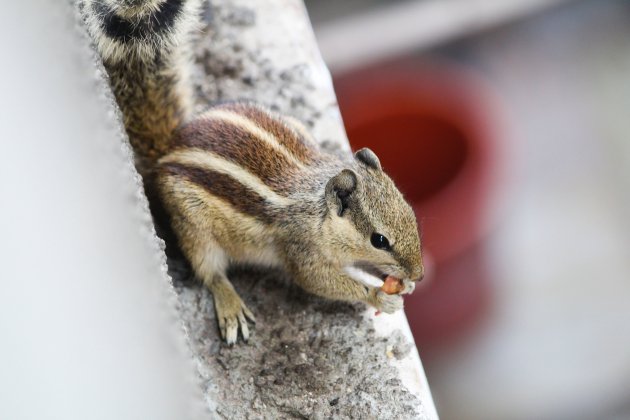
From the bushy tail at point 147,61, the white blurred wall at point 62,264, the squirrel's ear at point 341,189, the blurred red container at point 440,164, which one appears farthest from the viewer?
the blurred red container at point 440,164

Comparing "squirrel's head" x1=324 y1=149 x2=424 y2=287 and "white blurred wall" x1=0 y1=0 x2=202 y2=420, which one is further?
"squirrel's head" x1=324 y1=149 x2=424 y2=287

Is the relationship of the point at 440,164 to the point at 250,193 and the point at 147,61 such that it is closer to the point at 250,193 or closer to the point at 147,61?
the point at 250,193

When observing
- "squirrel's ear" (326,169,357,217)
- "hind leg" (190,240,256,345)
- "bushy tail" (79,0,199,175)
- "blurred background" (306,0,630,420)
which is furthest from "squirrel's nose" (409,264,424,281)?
"blurred background" (306,0,630,420)

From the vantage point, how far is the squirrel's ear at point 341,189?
1.12m

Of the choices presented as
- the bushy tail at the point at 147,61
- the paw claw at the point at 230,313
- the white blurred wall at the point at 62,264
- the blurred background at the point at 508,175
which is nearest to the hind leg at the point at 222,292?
the paw claw at the point at 230,313

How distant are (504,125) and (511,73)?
0.44 m

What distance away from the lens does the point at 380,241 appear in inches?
44.8

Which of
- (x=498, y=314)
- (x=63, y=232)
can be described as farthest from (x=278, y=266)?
(x=498, y=314)

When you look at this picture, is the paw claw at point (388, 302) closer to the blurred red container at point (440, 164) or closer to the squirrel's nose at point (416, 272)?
the squirrel's nose at point (416, 272)

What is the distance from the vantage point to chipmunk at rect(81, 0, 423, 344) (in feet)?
3.71

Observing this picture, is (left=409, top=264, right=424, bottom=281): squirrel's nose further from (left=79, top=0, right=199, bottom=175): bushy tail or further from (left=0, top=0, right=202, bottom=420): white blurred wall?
(left=0, top=0, right=202, bottom=420): white blurred wall

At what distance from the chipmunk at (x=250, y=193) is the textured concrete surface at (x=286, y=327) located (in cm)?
3

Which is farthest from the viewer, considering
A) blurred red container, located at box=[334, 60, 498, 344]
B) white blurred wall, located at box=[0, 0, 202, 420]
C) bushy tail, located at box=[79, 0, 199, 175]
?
blurred red container, located at box=[334, 60, 498, 344]

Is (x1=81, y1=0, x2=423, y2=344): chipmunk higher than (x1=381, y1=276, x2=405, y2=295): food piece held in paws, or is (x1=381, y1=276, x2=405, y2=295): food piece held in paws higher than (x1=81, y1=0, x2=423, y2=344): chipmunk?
(x1=81, y1=0, x2=423, y2=344): chipmunk
